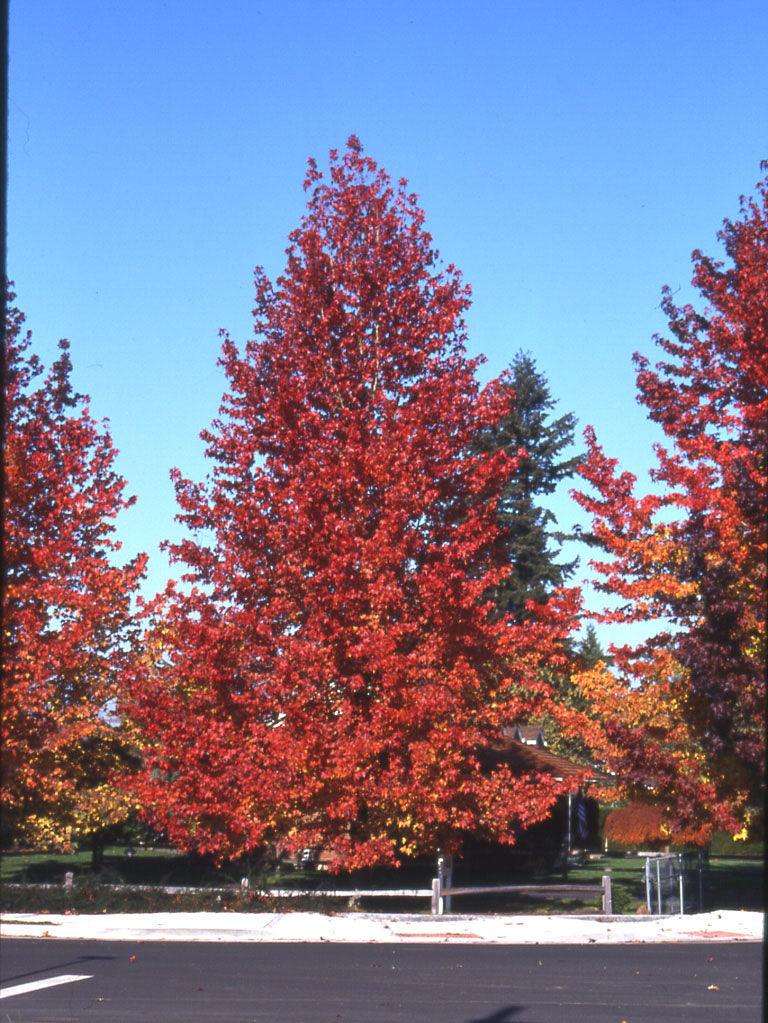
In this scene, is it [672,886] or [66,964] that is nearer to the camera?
[66,964]

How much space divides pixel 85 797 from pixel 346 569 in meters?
7.32

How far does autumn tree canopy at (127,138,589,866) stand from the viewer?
20.0 m

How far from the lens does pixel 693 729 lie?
19562 mm

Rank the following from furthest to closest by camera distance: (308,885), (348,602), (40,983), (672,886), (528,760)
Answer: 1. (528,760)
2. (308,885)
3. (672,886)
4. (348,602)
5. (40,983)

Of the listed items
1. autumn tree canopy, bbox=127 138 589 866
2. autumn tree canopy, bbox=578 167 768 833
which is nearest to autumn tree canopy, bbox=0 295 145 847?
autumn tree canopy, bbox=127 138 589 866

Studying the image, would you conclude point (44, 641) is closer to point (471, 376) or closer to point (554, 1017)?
point (471, 376)

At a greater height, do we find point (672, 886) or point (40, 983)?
point (40, 983)

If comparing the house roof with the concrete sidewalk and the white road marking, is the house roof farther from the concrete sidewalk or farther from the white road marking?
the white road marking

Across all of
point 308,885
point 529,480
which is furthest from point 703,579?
point 529,480

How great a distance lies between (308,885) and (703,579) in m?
13.7

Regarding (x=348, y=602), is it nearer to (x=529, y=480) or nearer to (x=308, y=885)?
(x=308, y=885)

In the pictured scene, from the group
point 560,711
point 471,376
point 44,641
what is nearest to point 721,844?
point 560,711

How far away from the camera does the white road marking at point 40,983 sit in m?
13.0

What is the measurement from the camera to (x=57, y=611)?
2134 cm
